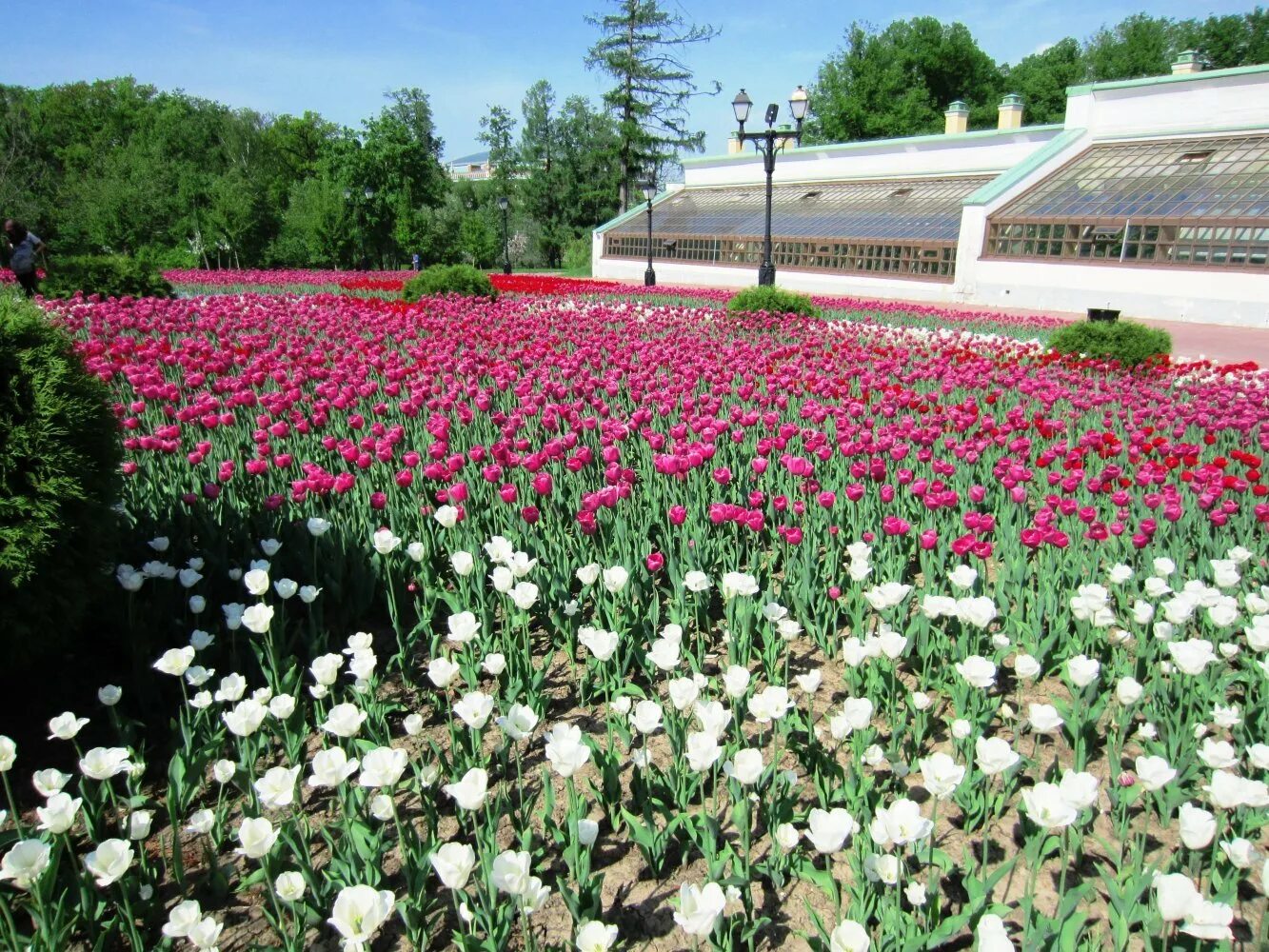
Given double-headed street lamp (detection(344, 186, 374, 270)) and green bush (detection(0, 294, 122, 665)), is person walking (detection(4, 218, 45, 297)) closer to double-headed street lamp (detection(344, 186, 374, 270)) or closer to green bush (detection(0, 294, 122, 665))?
green bush (detection(0, 294, 122, 665))

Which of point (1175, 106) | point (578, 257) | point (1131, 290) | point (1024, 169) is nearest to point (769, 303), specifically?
point (1131, 290)

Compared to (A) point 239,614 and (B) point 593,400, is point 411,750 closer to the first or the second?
(A) point 239,614

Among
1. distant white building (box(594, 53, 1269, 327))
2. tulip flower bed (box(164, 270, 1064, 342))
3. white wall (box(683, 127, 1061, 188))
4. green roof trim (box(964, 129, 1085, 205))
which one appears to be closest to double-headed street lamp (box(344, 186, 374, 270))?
tulip flower bed (box(164, 270, 1064, 342))

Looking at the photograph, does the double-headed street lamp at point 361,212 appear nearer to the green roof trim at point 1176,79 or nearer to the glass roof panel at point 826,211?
the glass roof panel at point 826,211

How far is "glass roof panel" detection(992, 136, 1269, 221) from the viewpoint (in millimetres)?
18906

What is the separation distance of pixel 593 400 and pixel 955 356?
4516mm

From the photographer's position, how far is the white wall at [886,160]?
26750 millimetres

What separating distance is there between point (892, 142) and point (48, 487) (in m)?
32.9

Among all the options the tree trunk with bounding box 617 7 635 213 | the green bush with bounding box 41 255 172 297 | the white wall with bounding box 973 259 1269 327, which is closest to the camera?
the green bush with bounding box 41 255 172 297

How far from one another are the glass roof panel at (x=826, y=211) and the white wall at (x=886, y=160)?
58cm

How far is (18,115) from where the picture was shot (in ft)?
152

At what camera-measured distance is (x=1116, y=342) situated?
9641 mm

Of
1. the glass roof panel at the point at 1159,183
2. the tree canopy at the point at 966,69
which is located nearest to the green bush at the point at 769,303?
the glass roof panel at the point at 1159,183

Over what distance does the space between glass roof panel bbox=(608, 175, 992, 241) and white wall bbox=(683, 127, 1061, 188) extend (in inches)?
23.0
